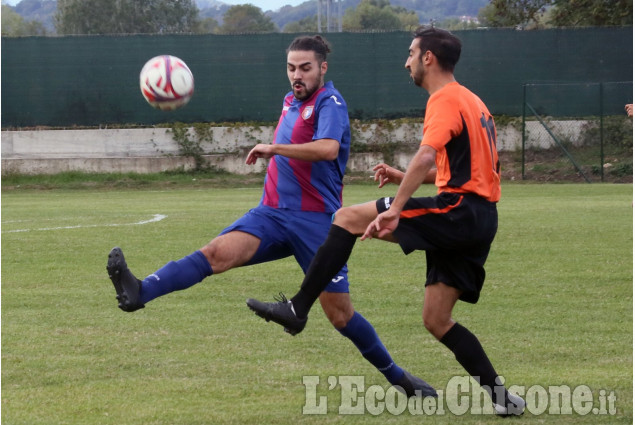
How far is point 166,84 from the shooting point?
11.0 meters

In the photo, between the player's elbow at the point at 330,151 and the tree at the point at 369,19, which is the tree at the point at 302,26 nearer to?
the tree at the point at 369,19

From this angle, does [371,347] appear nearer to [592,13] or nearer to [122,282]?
[122,282]

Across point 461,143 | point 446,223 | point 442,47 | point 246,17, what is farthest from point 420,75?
point 246,17

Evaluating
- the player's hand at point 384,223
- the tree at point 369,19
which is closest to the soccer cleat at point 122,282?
the player's hand at point 384,223

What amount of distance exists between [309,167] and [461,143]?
1095mm

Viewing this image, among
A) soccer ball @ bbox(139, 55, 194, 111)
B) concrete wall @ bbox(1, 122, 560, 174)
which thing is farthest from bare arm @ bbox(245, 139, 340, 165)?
concrete wall @ bbox(1, 122, 560, 174)

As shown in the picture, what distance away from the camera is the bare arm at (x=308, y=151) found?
5.26 metres

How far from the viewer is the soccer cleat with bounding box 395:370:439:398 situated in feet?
17.6

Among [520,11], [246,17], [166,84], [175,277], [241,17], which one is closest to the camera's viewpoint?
[175,277]

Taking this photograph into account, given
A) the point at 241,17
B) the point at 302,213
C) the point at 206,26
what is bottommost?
the point at 302,213

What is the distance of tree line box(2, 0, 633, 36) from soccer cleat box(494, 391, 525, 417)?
71.5 feet

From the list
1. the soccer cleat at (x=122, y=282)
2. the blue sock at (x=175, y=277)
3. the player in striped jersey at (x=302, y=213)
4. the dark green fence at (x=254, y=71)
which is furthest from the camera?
the dark green fence at (x=254, y=71)

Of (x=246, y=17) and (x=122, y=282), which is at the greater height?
(x=246, y=17)

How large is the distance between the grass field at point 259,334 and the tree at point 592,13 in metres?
17.3
